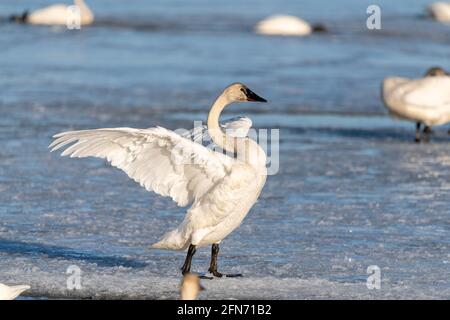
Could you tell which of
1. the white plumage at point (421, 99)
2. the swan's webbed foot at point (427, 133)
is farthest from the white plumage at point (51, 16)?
the swan's webbed foot at point (427, 133)

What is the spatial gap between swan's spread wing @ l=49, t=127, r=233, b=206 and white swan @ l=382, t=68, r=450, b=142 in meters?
6.63

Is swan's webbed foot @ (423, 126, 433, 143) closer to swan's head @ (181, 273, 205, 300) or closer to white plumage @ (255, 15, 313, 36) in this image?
swan's head @ (181, 273, 205, 300)

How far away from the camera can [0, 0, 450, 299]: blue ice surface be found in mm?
6828

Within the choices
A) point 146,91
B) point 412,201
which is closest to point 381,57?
point 146,91

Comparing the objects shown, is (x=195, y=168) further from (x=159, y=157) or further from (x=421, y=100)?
(x=421, y=100)

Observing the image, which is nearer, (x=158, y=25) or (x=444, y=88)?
(x=444, y=88)

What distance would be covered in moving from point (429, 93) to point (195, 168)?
6.99 m

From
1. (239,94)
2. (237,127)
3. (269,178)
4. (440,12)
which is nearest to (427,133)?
(269,178)

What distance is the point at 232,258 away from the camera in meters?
7.31

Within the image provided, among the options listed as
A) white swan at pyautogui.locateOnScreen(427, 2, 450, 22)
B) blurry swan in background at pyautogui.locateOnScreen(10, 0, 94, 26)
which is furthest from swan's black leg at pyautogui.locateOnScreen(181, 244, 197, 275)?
white swan at pyautogui.locateOnScreen(427, 2, 450, 22)

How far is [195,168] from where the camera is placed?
6695mm

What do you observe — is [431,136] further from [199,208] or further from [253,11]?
[253,11]

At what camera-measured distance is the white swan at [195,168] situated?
21.3 feet

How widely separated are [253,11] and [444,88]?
17.1 m
